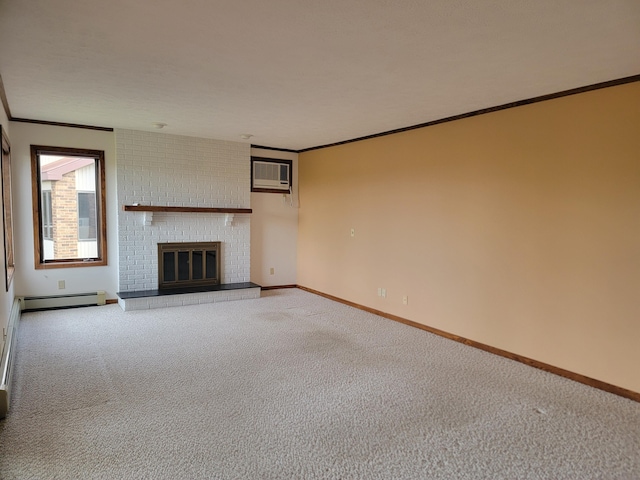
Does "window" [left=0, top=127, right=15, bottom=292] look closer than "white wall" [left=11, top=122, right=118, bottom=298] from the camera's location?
Yes

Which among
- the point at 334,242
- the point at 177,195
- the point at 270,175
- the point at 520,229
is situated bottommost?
the point at 334,242

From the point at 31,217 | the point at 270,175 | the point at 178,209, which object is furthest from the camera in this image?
the point at 270,175

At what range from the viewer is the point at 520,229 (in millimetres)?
3533

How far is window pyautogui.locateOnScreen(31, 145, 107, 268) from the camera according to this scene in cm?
480

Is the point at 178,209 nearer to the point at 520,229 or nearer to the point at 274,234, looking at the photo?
the point at 274,234

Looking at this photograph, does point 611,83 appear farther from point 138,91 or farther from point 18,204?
point 18,204

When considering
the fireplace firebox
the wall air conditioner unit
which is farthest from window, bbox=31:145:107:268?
the wall air conditioner unit

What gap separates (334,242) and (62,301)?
3.67 meters

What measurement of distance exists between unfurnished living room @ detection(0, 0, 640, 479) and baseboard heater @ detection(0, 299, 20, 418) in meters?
0.03

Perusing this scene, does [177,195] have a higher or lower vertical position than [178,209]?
higher

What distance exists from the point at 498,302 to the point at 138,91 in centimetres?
380

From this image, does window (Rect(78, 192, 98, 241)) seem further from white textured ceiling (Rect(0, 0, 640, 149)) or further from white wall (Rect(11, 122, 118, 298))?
white textured ceiling (Rect(0, 0, 640, 149))

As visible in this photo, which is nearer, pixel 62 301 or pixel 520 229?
pixel 520 229

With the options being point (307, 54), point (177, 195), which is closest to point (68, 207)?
point (177, 195)
